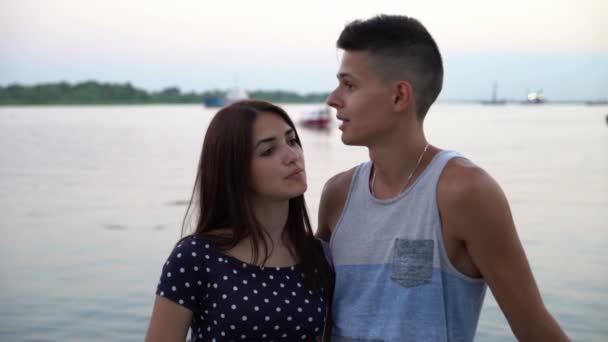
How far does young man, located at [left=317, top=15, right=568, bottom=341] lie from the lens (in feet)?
8.95

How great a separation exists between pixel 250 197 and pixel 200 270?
335 mm

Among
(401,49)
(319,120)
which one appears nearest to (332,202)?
(401,49)

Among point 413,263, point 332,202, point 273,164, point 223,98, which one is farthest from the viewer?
point 223,98

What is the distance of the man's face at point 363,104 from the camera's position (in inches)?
115

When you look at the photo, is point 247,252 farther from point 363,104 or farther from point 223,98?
point 223,98

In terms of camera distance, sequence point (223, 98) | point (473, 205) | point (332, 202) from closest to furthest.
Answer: point (473, 205), point (332, 202), point (223, 98)

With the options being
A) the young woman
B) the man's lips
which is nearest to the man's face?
the man's lips

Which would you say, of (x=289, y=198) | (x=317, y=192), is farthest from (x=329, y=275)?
(x=317, y=192)

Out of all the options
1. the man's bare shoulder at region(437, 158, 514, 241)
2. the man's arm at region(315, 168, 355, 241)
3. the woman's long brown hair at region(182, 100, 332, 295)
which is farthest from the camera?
the man's arm at region(315, 168, 355, 241)

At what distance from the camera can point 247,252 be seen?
292 centimetres

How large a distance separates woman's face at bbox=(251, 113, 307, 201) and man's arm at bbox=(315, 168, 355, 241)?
0.26 meters

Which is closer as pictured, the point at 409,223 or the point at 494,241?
the point at 494,241

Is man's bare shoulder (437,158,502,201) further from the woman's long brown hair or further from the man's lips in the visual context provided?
the woman's long brown hair

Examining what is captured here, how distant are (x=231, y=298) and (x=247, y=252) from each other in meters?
0.19
